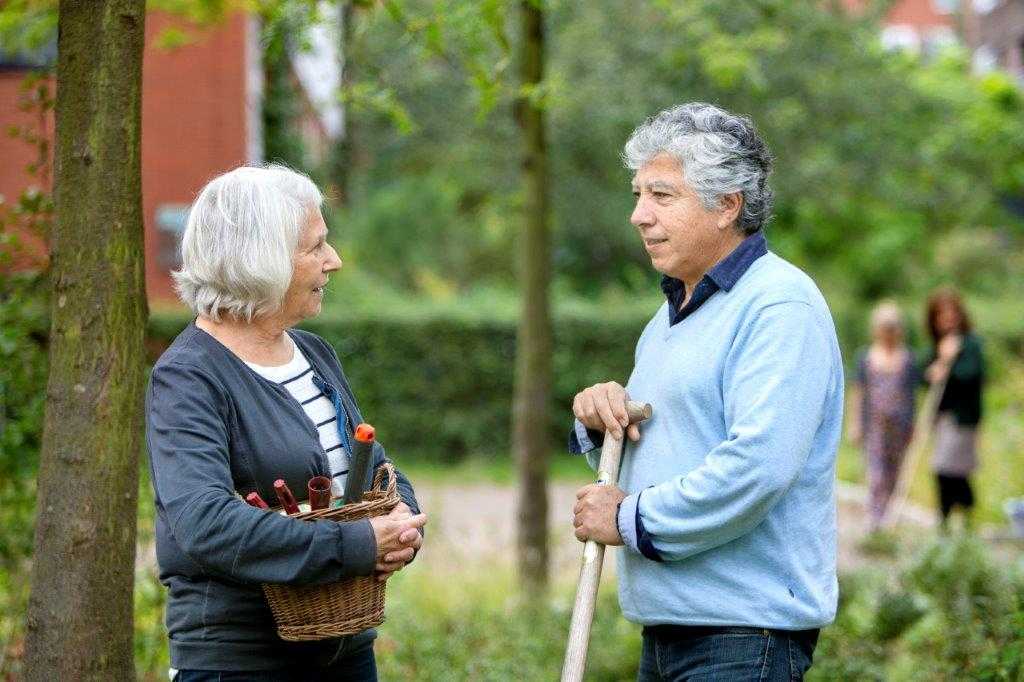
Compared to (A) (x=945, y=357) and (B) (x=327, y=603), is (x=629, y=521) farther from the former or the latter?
(A) (x=945, y=357)

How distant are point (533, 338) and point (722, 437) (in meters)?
4.31

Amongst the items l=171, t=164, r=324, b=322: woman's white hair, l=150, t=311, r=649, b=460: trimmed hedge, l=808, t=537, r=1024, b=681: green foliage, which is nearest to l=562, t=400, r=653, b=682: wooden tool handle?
l=171, t=164, r=324, b=322: woman's white hair

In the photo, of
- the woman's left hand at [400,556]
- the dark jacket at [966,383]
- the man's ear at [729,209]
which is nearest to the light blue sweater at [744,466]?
the man's ear at [729,209]

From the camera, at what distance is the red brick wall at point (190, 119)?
49.4 feet

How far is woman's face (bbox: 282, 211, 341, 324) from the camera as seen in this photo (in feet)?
8.25

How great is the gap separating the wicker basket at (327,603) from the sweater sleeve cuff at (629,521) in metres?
0.50

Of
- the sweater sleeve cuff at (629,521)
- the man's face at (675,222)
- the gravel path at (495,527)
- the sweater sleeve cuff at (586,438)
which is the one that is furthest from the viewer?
the gravel path at (495,527)

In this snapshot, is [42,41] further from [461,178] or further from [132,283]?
[461,178]

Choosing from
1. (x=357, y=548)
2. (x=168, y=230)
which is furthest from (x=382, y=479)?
(x=168, y=230)

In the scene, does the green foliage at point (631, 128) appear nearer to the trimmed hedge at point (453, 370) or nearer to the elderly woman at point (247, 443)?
the trimmed hedge at point (453, 370)

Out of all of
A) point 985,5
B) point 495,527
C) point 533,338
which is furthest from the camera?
point 985,5

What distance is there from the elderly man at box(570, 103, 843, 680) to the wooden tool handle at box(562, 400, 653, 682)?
1.2 inches

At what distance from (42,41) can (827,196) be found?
46.5 ft

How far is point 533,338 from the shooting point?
22.6ft
